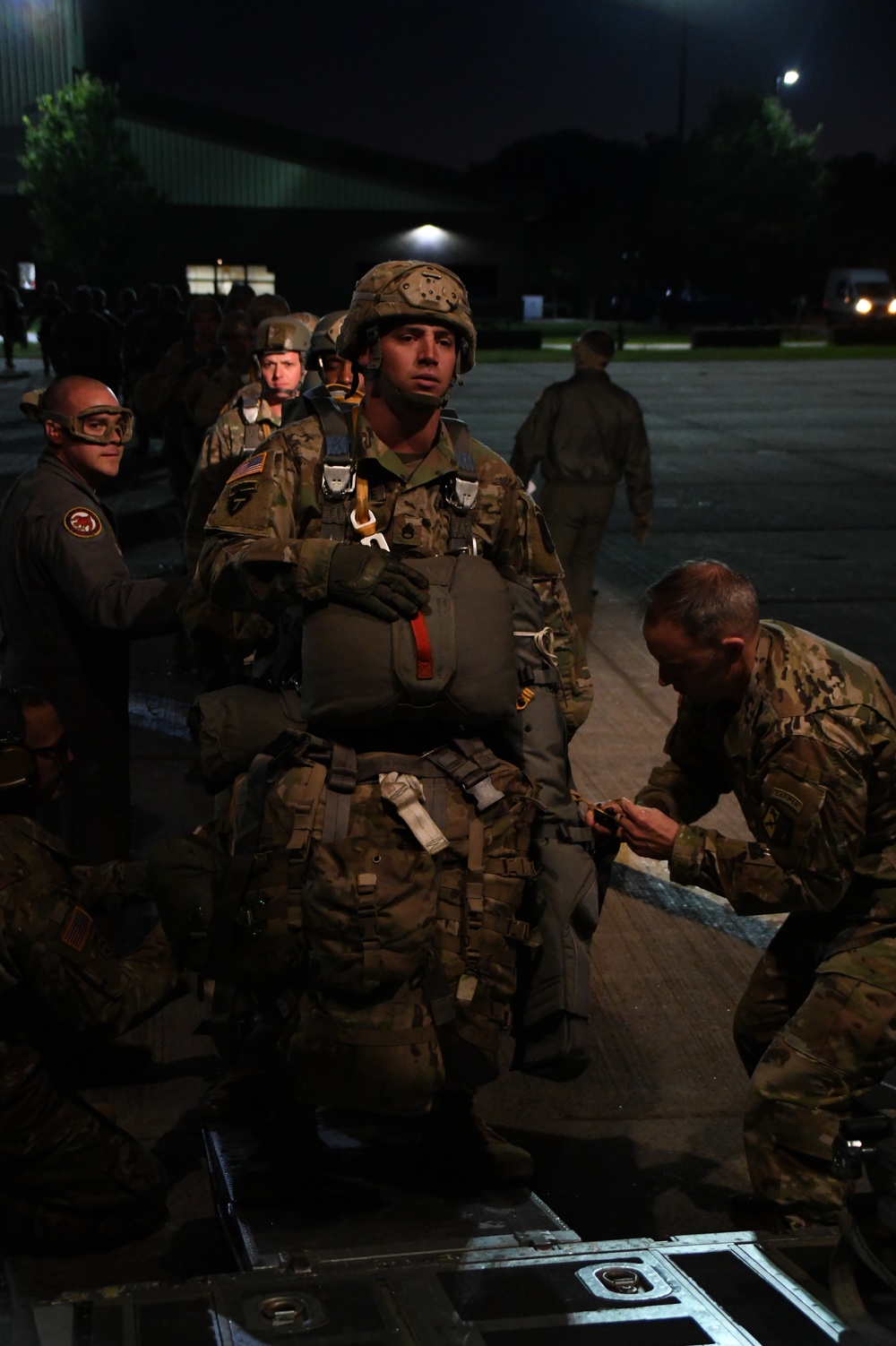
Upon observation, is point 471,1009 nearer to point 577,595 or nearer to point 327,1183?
point 327,1183

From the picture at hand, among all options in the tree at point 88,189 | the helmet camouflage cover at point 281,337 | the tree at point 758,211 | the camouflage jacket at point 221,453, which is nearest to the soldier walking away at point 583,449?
the helmet camouflage cover at point 281,337

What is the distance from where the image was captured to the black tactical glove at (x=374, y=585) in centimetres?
328

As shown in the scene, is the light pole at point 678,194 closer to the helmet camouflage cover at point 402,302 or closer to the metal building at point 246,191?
the metal building at point 246,191

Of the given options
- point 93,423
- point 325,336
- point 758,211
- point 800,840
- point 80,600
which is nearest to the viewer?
point 800,840

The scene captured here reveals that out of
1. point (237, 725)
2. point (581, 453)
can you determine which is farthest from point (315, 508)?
point (581, 453)

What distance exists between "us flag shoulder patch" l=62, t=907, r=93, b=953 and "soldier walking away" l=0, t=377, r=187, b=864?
1.30m

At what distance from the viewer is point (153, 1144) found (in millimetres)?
4215

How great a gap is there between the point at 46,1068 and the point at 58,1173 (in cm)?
25

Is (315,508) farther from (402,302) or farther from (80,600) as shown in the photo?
(80,600)

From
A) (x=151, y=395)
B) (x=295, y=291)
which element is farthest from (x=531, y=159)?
(x=151, y=395)

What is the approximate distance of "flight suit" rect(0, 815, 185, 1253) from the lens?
3492mm

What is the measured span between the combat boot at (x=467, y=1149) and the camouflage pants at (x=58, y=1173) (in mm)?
742

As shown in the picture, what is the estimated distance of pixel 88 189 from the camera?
42844 millimetres

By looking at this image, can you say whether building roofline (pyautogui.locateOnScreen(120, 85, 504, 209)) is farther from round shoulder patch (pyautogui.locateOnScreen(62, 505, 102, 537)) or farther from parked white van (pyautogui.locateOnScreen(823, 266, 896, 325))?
round shoulder patch (pyautogui.locateOnScreen(62, 505, 102, 537))
